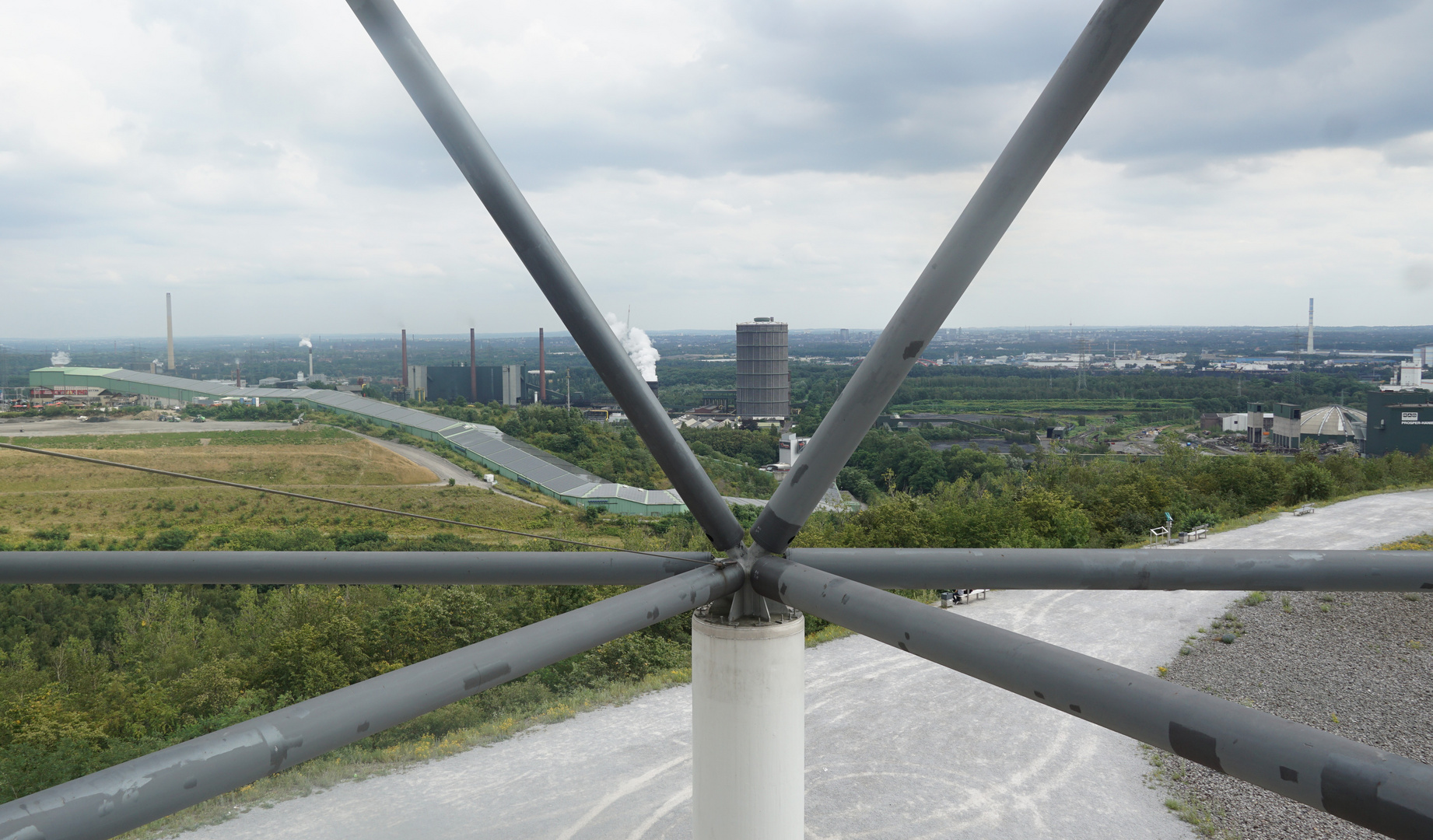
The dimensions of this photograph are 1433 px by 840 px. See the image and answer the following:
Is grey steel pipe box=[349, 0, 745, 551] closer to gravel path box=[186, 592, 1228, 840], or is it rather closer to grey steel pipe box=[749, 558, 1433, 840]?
grey steel pipe box=[749, 558, 1433, 840]

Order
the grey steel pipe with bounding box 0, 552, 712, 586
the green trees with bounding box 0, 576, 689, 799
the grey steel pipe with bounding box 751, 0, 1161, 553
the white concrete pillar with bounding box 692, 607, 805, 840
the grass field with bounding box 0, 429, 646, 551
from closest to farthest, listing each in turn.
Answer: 1. the grey steel pipe with bounding box 751, 0, 1161, 553
2. the white concrete pillar with bounding box 692, 607, 805, 840
3. the grey steel pipe with bounding box 0, 552, 712, 586
4. the green trees with bounding box 0, 576, 689, 799
5. the grass field with bounding box 0, 429, 646, 551

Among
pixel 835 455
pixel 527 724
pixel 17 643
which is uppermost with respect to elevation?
pixel 835 455

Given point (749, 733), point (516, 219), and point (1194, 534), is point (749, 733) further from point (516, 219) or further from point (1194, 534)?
point (1194, 534)

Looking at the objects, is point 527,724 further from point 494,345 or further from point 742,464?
point 494,345

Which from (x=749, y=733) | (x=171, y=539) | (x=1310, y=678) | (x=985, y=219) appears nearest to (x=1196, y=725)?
(x=985, y=219)

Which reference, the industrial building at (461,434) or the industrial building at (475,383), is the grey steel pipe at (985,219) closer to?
the industrial building at (461,434)

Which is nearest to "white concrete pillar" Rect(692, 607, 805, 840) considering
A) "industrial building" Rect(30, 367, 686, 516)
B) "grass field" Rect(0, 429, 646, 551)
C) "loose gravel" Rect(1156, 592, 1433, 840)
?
"loose gravel" Rect(1156, 592, 1433, 840)

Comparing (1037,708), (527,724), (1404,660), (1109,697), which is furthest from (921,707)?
(1109,697)
